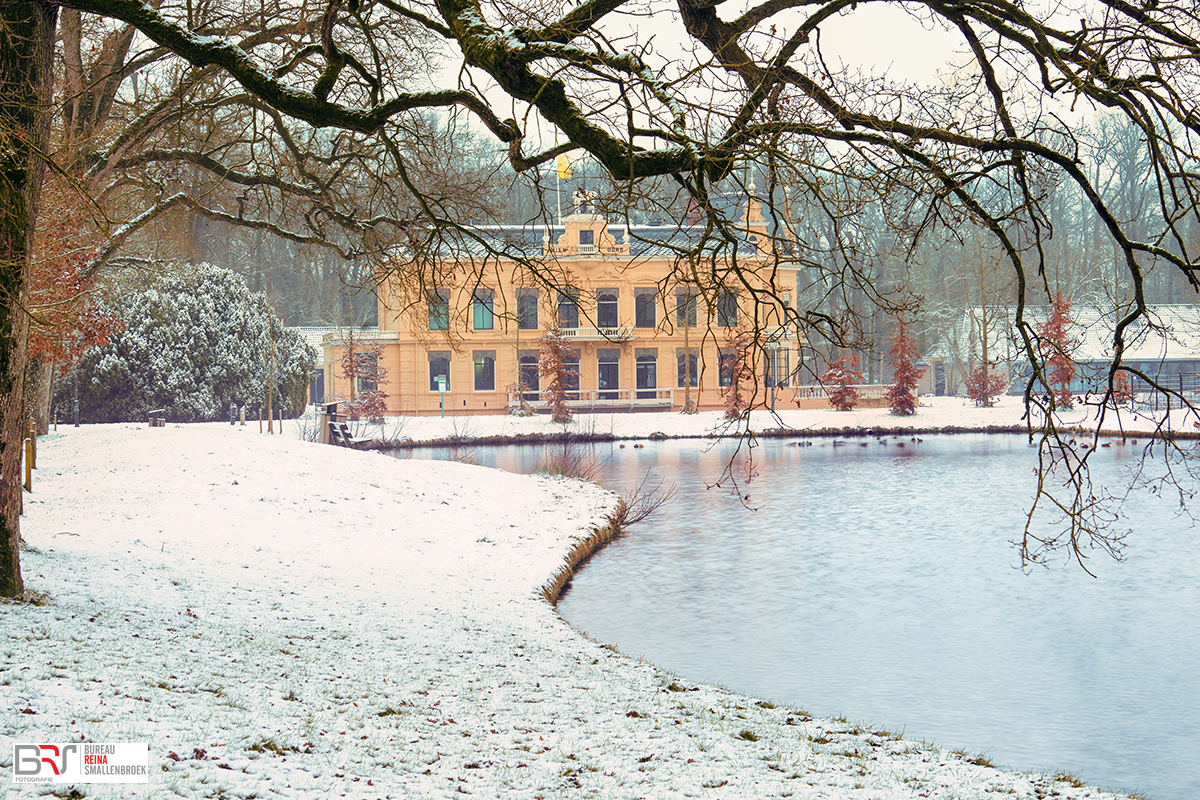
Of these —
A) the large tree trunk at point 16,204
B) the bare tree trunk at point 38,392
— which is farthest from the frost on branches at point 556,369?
the large tree trunk at point 16,204

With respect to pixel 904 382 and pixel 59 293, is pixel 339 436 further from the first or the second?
pixel 904 382

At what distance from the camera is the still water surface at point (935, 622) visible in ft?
23.5

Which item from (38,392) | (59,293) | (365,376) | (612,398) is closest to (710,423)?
(612,398)

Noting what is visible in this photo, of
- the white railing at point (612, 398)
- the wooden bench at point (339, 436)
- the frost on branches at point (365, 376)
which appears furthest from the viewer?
the white railing at point (612, 398)

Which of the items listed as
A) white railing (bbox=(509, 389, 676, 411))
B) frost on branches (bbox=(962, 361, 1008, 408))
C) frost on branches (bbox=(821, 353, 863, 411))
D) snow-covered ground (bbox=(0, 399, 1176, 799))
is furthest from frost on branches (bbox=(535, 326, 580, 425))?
snow-covered ground (bbox=(0, 399, 1176, 799))

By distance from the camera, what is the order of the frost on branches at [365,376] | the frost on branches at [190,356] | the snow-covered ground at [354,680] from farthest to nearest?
the frost on branches at [365,376] < the frost on branches at [190,356] < the snow-covered ground at [354,680]

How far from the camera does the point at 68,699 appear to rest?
481 centimetres

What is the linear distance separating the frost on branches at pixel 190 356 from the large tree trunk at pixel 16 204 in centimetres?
2075

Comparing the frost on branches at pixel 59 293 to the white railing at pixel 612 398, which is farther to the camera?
the white railing at pixel 612 398

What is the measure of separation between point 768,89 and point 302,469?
33.7 feet

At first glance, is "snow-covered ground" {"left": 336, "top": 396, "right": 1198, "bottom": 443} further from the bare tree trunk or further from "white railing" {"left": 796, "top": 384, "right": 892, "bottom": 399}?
the bare tree trunk

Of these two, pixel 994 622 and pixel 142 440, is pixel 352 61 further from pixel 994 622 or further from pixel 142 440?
pixel 142 440

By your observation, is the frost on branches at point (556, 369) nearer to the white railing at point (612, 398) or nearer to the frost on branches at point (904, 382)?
the white railing at point (612, 398)

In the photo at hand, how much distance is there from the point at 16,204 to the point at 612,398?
120ft
